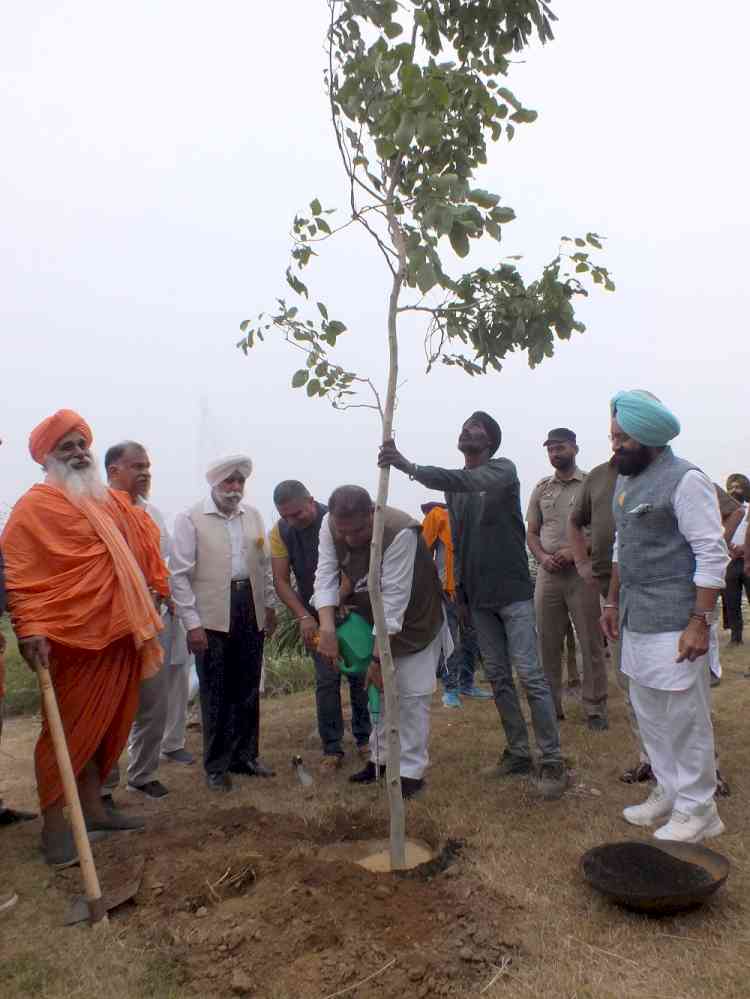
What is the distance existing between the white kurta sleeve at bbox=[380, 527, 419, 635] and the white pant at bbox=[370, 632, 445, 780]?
26 cm

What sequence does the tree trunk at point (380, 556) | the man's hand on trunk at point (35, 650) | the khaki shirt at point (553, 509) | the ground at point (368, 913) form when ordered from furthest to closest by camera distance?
the khaki shirt at point (553, 509)
the man's hand on trunk at point (35, 650)
the tree trunk at point (380, 556)
the ground at point (368, 913)

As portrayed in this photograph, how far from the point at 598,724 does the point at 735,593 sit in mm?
4023

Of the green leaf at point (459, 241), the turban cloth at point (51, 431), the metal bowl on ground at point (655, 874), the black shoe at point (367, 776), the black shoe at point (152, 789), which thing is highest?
the green leaf at point (459, 241)

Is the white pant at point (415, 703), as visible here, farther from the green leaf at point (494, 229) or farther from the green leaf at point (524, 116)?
the green leaf at point (524, 116)

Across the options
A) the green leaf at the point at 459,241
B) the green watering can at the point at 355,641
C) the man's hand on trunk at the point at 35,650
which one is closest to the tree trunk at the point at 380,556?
the green leaf at the point at 459,241

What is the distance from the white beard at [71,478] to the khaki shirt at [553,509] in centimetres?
335

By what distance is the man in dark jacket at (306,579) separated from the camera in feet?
17.4

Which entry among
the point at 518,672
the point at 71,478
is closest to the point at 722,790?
the point at 518,672

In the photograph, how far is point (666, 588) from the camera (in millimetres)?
3732

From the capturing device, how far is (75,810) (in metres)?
3.39

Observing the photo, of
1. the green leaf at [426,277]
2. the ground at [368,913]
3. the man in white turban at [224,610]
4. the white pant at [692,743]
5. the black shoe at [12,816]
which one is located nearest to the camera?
the ground at [368,913]

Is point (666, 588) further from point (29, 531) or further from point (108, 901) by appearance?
point (29, 531)

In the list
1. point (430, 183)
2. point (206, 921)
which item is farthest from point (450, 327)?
point (206, 921)

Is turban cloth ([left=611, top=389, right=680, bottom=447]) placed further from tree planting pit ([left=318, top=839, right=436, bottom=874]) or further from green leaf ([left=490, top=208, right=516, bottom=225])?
tree planting pit ([left=318, top=839, right=436, bottom=874])
